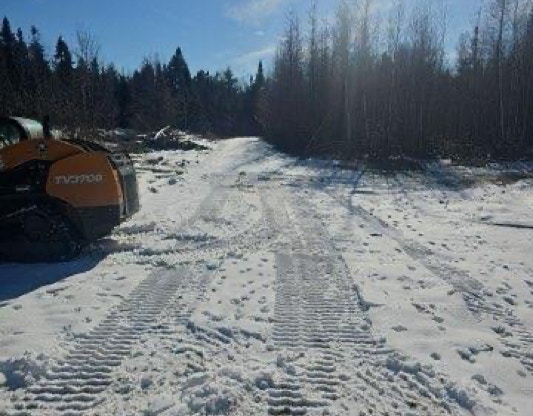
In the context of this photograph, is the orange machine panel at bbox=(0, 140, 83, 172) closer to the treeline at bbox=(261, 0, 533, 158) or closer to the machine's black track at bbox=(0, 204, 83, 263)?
the machine's black track at bbox=(0, 204, 83, 263)

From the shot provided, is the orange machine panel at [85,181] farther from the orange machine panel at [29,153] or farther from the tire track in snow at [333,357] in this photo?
the tire track in snow at [333,357]

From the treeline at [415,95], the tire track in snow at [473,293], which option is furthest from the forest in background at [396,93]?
the tire track in snow at [473,293]

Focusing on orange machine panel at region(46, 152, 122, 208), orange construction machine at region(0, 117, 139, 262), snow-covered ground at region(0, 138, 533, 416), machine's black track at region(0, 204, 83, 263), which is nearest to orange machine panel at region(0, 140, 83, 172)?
orange construction machine at region(0, 117, 139, 262)

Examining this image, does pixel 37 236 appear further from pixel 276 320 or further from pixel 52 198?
pixel 276 320

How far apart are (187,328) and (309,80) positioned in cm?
3274

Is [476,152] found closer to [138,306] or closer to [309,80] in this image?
[309,80]

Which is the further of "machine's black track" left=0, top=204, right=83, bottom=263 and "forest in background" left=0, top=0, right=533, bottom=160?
"forest in background" left=0, top=0, right=533, bottom=160

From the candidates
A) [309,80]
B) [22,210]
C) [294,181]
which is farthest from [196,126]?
[22,210]

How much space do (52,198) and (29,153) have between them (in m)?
0.67

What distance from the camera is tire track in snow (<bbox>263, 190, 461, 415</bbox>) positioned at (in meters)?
3.88

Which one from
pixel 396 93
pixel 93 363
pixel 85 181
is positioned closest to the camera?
pixel 93 363

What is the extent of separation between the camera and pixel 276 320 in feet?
17.6

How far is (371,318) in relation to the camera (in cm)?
546

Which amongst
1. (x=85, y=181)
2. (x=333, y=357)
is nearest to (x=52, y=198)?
(x=85, y=181)
